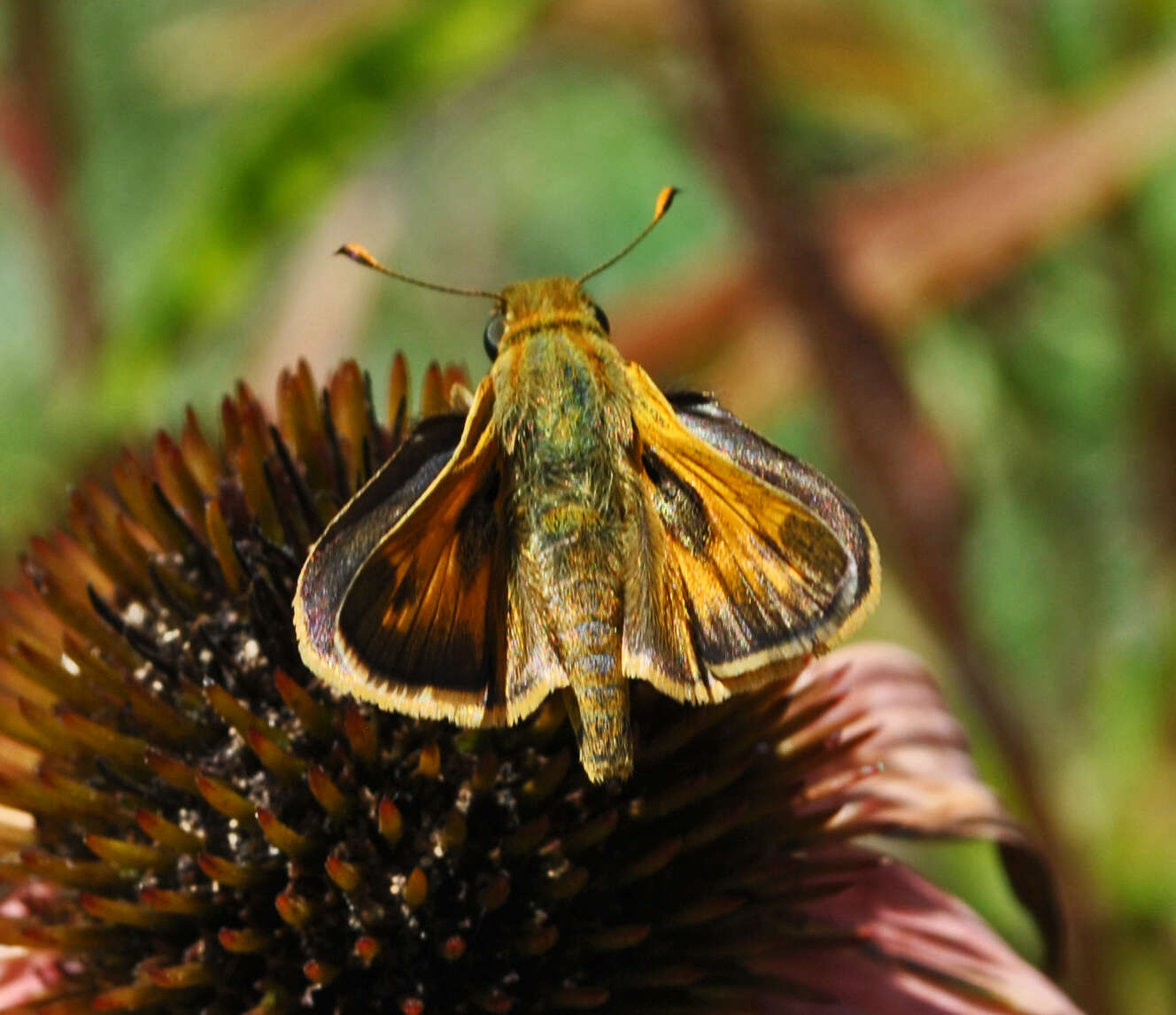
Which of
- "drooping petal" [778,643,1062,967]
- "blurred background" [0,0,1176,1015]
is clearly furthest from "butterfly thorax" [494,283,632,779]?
"drooping petal" [778,643,1062,967]

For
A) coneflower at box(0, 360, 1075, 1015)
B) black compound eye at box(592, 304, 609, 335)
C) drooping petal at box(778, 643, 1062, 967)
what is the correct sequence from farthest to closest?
drooping petal at box(778, 643, 1062, 967), black compound eye at box(592, 304, 609, 335), coneflower at box(0, 360, 1075, 1015)

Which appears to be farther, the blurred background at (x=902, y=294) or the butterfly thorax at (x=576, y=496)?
the blurred background at (x=902, y=294)

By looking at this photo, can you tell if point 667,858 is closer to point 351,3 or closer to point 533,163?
point 351,3

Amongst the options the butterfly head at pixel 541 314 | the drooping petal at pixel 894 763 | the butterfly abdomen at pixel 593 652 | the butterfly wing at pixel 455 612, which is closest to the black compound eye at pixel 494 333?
the butterfly head at pixel 541 314

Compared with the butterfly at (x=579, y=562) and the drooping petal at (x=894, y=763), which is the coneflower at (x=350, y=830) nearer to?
the drooping petal at (x=894, y=763)

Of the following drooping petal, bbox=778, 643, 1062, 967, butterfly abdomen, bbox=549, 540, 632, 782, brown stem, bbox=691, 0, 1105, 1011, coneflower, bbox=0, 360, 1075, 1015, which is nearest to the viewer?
butterfly abdomen, bbox=549, 540, 632, 782

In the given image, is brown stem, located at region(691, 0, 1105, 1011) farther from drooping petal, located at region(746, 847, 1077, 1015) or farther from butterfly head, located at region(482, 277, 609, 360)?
butterfly head, located at region(482, 277, 609, 360)
